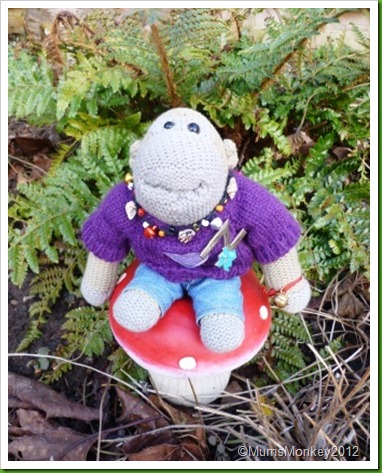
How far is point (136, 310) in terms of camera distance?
1597mm

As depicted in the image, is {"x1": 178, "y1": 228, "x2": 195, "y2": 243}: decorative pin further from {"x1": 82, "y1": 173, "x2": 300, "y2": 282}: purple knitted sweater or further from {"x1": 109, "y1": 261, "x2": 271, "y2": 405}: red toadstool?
{"x1": 109, "y1": 261, "x2": 271, "y2": 405}: red toadstool

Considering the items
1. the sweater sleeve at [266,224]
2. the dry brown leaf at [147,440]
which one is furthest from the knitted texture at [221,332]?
the dry brown leaf at [147,440]

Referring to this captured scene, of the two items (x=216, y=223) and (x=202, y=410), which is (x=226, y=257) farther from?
(x=202, y=410)

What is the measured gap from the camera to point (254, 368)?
2285 mm

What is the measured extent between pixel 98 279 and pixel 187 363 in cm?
42

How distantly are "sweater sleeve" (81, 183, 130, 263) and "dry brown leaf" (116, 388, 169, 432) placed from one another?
64 cm

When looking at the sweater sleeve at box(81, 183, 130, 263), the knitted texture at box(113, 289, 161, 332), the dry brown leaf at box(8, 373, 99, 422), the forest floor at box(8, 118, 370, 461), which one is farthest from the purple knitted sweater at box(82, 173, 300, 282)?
the dry brown leaf at box(8, 373, 99, 422)

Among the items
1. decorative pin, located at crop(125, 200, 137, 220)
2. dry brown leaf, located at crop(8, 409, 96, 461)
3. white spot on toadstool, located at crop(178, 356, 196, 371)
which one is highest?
decorative pin, located at crop(125, 200, 137, 220)

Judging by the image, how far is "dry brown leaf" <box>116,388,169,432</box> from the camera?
2.09 m

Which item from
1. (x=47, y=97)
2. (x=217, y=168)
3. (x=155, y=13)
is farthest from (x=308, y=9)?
(x=47, y=97)

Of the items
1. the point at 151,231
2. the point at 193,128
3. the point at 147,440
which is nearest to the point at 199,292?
the point at 151,231

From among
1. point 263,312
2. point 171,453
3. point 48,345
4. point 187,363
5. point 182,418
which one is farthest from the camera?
point 48,345

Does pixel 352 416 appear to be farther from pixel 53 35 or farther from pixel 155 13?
pixel 53 35

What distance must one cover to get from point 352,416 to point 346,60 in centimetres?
146
